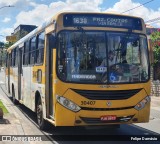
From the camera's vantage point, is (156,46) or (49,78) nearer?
(49,78)

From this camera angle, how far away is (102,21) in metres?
9.71

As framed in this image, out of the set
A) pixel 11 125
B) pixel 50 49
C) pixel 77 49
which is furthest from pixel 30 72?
pixel 77 49

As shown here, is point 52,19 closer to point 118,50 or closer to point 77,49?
point 77,49

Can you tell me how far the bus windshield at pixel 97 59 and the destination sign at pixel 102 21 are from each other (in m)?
0.23

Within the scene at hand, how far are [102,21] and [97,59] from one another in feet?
3.31

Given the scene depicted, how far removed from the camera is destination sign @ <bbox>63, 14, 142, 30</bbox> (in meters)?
9.51

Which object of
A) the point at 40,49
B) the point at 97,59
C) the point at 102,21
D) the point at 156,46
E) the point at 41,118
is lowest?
the point at 41,118

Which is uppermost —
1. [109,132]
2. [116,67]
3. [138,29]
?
[138,29]

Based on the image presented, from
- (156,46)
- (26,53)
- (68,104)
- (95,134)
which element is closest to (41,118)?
(95,134)

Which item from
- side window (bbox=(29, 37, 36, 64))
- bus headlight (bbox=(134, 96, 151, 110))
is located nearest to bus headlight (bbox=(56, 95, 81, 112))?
bus headlight (bbox=(134, 96, 151, 110))

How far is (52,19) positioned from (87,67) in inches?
64.6

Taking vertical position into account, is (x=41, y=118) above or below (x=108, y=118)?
below

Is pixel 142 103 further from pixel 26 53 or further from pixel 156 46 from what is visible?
pixel 156 46

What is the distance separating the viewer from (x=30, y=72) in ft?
43.9
